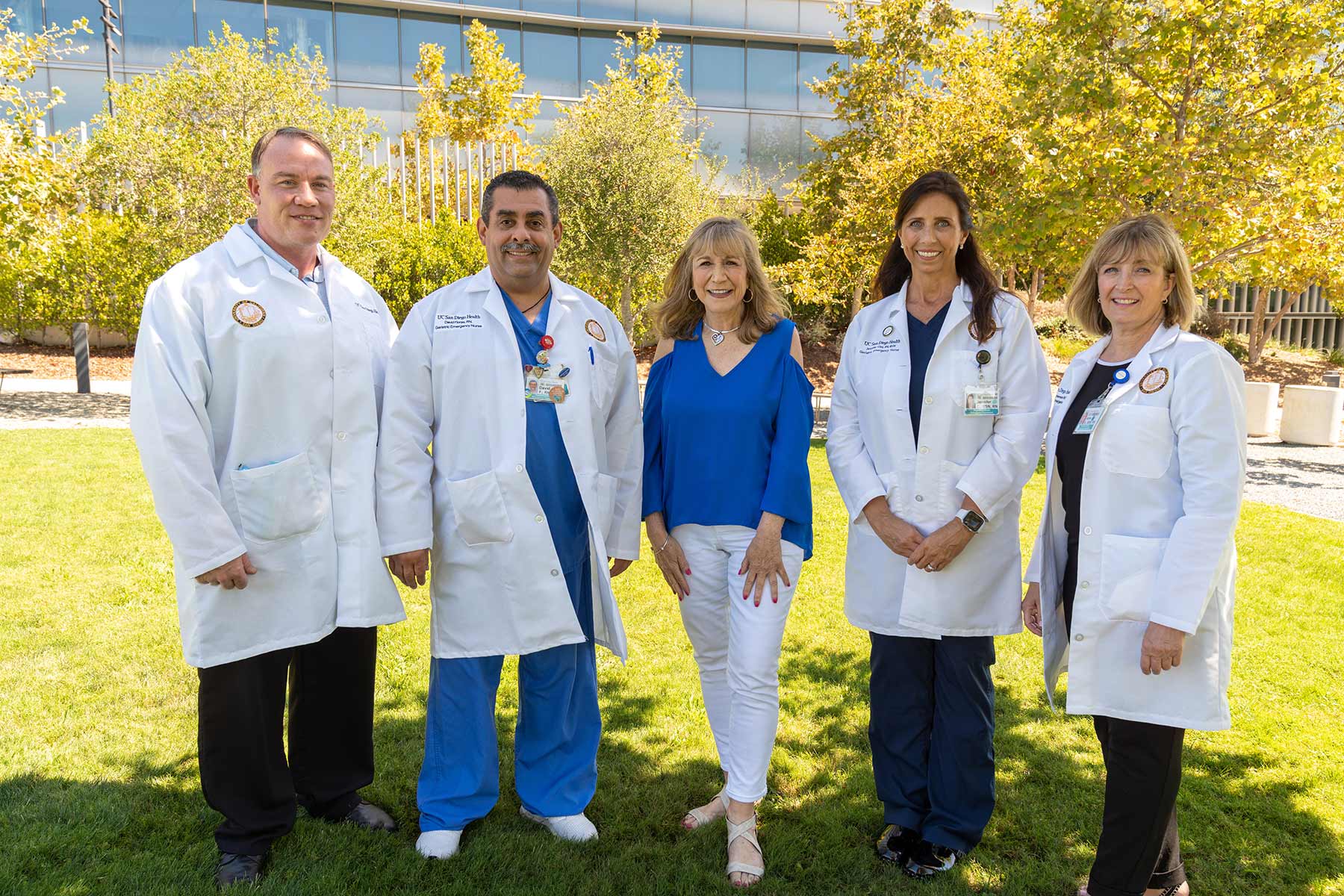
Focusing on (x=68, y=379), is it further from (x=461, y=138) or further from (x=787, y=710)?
(x=787, y=710)

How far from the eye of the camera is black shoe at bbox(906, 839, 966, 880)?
3.44 meters

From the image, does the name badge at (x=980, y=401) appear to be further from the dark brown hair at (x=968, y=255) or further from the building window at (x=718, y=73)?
the building window at (x=718, y=73)

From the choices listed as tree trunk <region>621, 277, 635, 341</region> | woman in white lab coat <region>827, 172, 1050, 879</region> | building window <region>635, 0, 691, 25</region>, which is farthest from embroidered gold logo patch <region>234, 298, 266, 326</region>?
building window <region>635, 0, 691, 25</region>

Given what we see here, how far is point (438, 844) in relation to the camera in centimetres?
350

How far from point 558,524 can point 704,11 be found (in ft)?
103

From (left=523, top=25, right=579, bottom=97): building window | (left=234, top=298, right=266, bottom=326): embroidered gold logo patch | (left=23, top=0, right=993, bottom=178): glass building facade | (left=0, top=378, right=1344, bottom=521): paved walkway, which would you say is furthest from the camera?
(left=523, top=25, right=579, bottom=97): building window

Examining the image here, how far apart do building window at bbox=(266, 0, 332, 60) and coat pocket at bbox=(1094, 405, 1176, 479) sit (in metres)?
31.0

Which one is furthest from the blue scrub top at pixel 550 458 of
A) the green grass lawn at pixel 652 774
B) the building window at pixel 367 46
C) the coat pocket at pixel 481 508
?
the building window at pixel 367 46

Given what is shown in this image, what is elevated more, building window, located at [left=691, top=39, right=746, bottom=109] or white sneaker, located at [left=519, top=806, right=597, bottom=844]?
building window, located at [left=691, top=39, right=746, bottom=109]

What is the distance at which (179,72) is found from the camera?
16.1 meters

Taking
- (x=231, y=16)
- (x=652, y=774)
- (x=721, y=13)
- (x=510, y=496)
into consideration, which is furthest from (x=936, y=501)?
(x=721, y=13)

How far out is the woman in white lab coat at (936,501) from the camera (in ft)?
11.0

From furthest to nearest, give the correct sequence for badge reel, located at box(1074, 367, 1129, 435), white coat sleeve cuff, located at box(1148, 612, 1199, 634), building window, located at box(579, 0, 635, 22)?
building window, located at box(579, 0, 635, 22), badge reel, located at box(1074, 367, 1129, 435), white coat sleeve cuff, located at box(1148, 612, 1199, 634)

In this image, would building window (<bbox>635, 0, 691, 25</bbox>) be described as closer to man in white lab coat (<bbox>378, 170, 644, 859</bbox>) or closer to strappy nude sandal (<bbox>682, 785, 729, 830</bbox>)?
man in white lab coat (<bbox>378, 170, 644, 859</bbox>)
